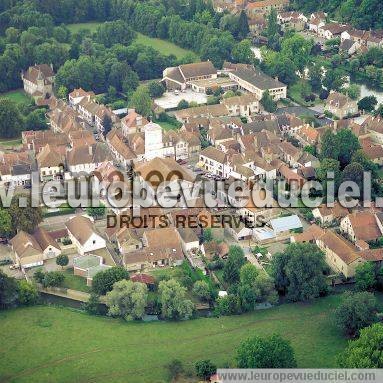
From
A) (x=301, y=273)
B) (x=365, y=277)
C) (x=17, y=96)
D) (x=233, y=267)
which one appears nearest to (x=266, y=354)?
(x=301, y=273)

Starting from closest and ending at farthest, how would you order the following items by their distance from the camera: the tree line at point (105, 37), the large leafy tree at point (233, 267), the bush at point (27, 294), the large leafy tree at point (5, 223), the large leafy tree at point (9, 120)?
1. the bush at point (27, 294)
2. the large leafy tree at point (233, 267)
3. the large leafy tree at point (5, 223)
4. the large leafy tree at point (9, 120)
5. the tree line at point (105, 37)

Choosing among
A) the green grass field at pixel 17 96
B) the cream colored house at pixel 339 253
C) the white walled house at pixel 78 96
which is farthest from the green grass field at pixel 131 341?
the green grass field at pixel 17 96

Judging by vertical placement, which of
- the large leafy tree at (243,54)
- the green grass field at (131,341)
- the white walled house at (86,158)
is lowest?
the green grass field at (131,341)

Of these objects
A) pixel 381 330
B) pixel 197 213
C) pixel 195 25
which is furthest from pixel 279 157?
pixel 195 25

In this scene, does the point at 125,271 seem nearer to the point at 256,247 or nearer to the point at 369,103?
the point at 256,247

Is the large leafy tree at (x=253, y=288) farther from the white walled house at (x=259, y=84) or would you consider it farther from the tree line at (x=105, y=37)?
the tree line at (x=105, y=37)

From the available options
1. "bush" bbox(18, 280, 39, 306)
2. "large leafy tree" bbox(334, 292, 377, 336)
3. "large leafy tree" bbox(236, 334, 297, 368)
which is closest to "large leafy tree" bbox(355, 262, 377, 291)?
"large leafy tree" bbox(334, 292, 377, 336)

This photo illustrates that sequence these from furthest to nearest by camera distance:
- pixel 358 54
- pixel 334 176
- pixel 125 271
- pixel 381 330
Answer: pixel 358 54 → pixel 334 176 → pixel 125 271 → pixel 381 330
